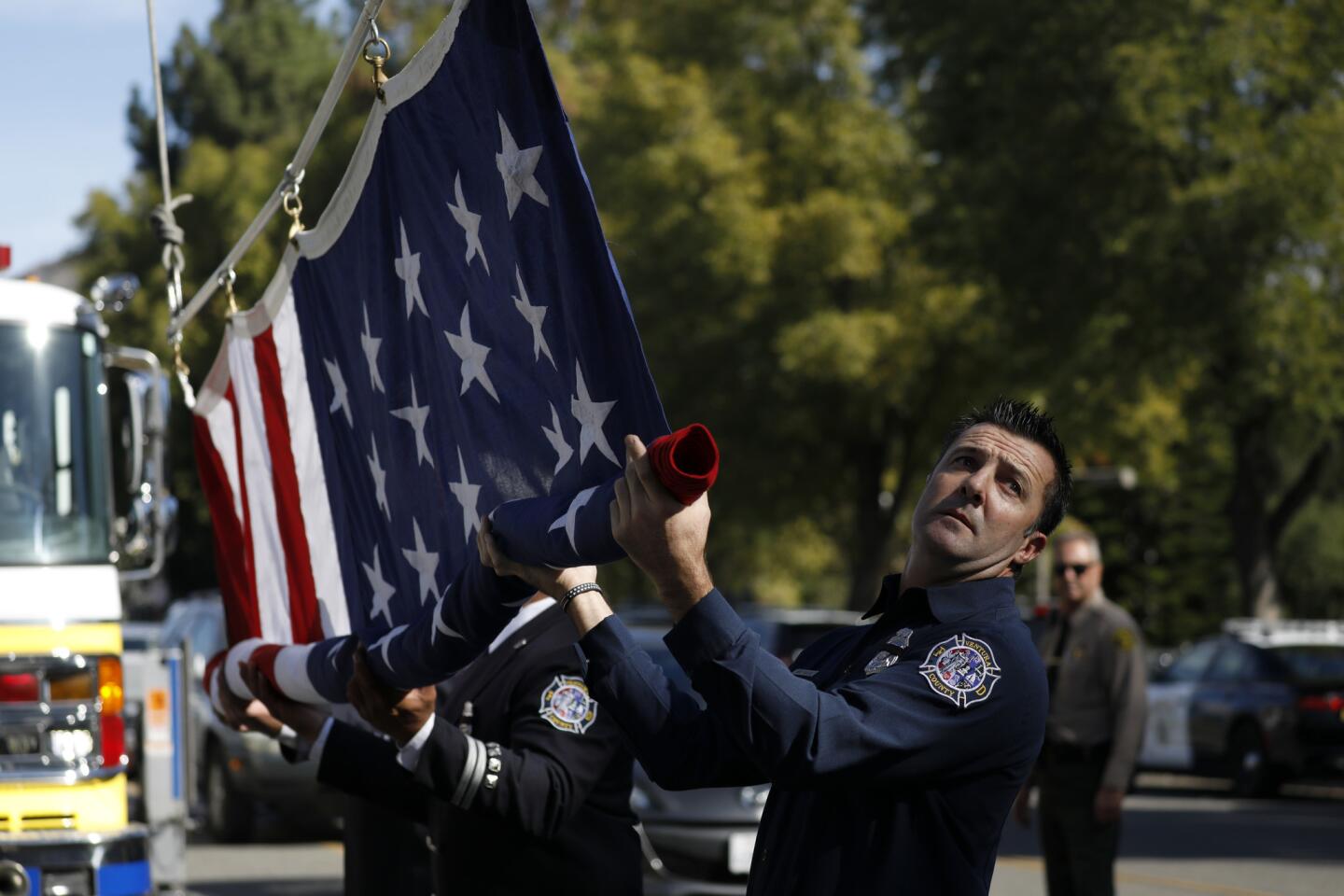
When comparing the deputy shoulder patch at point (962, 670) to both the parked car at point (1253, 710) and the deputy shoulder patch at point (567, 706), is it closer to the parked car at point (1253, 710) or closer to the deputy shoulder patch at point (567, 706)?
the deputy shoulder patch at point (567, 706)

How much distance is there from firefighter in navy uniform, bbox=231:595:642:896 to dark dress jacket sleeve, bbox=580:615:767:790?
966mm

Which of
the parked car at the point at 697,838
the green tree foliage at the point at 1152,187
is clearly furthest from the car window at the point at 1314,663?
the parked car at the point at 697,838

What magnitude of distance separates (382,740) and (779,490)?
29.3 m

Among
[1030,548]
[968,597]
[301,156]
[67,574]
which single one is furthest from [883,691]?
[67,574]

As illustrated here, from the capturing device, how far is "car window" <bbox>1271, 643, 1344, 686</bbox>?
814 inches

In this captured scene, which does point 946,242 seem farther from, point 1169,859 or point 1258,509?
point 1169,859

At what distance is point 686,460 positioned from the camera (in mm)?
2379

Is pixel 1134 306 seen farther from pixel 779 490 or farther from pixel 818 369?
pixel 779 490

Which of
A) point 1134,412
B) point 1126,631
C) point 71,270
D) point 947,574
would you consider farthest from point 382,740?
point 71,270

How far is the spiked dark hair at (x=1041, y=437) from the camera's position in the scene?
9.93 ft

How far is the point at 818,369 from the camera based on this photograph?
30469 mm

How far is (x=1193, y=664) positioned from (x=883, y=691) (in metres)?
20.9

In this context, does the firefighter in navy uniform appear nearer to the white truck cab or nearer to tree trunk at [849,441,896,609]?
the white truck cab

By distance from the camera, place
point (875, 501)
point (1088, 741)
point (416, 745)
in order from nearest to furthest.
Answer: point (416, 745), point (1088, 741), point (875, 501)
